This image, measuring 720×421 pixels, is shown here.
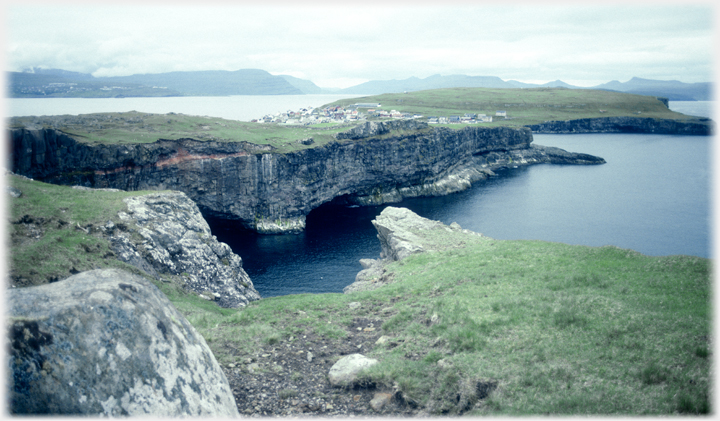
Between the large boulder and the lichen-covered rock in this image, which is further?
the lichen-covered rock

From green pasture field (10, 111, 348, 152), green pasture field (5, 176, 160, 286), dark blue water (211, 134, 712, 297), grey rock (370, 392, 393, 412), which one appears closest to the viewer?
grey rock (370, 392, 393, 412)

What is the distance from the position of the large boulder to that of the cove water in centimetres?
3872

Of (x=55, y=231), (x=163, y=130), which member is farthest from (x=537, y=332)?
(x=163, y=130)

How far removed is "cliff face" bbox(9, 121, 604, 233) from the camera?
5559cm

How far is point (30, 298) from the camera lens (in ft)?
30.4

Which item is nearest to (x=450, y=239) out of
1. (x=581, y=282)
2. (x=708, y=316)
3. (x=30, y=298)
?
(x=581, y=282)

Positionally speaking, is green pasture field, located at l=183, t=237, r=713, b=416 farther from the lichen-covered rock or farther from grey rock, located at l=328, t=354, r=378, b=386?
the lichen-covered rock

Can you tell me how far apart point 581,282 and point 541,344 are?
7.60m

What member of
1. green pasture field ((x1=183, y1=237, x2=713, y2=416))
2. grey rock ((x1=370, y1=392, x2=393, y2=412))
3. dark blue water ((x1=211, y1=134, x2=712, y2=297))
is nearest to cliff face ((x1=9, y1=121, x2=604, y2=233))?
dark blue water ((x1=211, y1=134, x2=712, y2=297))

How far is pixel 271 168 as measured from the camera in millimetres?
76375

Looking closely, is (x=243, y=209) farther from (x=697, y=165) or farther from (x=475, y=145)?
(x=697, y=165)

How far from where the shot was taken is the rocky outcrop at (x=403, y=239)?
126ft

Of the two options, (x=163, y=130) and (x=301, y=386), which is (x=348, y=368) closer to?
(x=301, y=386)

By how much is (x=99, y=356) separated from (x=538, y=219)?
82.6 meters
